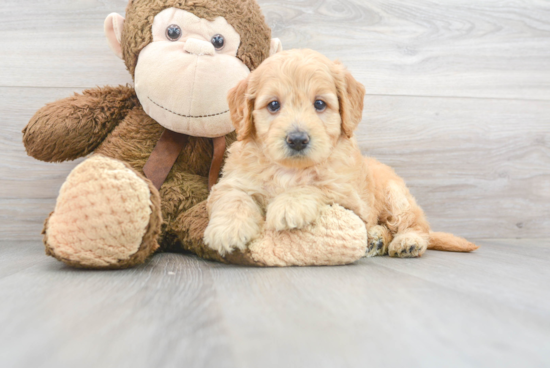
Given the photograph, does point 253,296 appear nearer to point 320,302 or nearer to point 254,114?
point 320,302

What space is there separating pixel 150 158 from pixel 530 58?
217 centimetres

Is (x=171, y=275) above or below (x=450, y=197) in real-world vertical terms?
above

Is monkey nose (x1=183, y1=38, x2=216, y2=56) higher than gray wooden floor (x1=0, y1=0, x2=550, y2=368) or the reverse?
higher

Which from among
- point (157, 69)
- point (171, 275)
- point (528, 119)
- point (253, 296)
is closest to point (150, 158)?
point (157, 69)

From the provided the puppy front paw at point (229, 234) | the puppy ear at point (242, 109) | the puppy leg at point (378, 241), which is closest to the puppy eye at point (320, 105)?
the puppy ear at point (242, 109)

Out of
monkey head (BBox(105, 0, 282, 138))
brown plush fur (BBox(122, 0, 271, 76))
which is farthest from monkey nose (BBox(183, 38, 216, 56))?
brown plush fur (BBox(122, 0, 271, 76))

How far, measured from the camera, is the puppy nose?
1.22m

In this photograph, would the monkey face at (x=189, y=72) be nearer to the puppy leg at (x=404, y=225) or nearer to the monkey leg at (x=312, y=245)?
the monkey leg at (x=312, y=245)

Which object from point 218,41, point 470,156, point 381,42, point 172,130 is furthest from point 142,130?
point 470,156

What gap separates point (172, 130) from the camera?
Answer: 1585mm

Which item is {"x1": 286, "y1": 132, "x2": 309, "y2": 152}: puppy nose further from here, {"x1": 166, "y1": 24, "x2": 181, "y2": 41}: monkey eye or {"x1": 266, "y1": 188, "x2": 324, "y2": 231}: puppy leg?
{"x1": 166, "y1": 24, "x2": 181, "y2": 41}: monkey eye

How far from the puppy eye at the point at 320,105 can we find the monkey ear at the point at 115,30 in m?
0.87

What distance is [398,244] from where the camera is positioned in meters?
1.58

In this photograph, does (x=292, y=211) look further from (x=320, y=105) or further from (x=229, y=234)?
(x=320, y=105)
